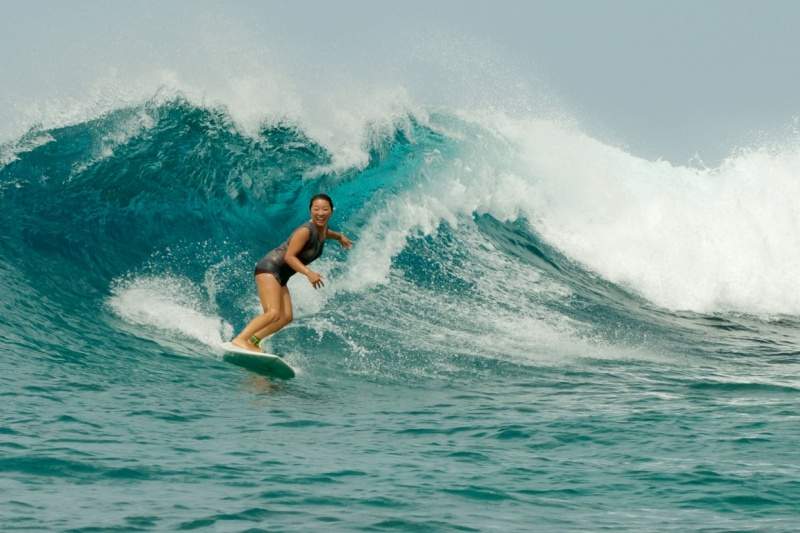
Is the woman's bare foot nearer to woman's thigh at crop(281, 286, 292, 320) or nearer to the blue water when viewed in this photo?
the blue water

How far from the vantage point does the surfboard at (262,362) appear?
8609 millimetres

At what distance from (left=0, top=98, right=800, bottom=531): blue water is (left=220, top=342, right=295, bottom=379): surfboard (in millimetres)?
184

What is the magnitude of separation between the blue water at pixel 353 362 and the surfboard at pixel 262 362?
18cm

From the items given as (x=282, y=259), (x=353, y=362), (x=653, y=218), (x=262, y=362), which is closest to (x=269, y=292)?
(x=282, y=259)

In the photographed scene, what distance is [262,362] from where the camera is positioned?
8680 millimetres

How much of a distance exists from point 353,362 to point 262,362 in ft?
3.41

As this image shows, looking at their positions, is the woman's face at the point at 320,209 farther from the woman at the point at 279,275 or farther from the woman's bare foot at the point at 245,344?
the woman's bare foot at the point at 245,344

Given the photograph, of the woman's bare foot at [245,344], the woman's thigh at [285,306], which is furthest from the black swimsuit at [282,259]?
the woman's bare foot at [245,344]

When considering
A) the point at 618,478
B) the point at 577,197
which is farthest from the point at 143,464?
the point at 577,197

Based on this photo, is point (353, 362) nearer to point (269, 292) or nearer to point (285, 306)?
point (285, 306)

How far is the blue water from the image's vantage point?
504 centimetres

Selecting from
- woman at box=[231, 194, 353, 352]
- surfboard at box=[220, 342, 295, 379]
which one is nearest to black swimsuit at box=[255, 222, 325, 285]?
woman at box=[231, 194, 353, 352]

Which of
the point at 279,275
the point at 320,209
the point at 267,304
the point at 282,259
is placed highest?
the point at 320,209

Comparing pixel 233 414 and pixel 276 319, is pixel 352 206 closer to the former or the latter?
pixel 276 319
